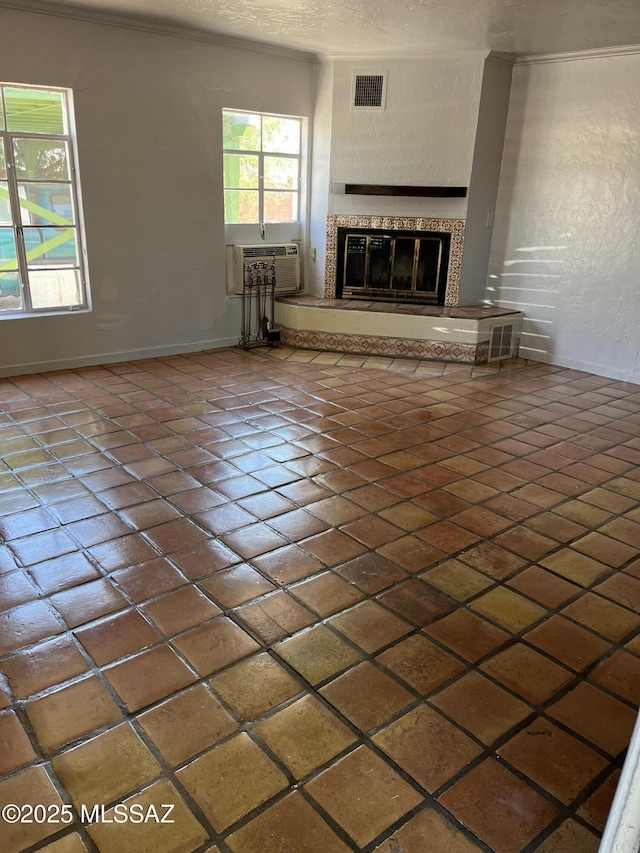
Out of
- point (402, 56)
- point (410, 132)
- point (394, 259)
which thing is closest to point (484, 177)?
point (410, 132)

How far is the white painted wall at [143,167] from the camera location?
5.04 metres

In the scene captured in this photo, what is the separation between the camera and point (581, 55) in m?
5.54

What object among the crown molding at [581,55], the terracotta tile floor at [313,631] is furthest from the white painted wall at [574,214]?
the terracotta tile floor at [313,631]

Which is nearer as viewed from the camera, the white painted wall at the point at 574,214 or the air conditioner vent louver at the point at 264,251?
the white painted wall at the point at 574,214

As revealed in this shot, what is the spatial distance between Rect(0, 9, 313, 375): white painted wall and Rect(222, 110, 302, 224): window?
0.58ft

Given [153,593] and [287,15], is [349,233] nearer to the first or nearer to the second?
[287,15]

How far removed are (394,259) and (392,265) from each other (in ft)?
0.21

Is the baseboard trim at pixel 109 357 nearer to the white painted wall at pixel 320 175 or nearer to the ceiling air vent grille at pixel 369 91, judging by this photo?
the white painted wall at pixel 320 175

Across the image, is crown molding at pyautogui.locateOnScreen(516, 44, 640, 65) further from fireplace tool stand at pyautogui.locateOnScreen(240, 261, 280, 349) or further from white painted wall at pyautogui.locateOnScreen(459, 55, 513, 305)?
fireplace tool stand at pyautogui.locateOnScreen(240, 261, 280, 349)

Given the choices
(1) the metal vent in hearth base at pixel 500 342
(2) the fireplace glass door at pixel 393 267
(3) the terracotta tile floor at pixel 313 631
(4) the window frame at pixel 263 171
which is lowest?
(3) the terracotta tile floor at pixel 313 631

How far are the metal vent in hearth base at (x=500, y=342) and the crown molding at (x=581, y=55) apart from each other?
2385 millimetres

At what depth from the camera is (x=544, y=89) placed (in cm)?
589

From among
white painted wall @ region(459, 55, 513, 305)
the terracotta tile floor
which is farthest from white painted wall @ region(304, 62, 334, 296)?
the terracotta tile floor

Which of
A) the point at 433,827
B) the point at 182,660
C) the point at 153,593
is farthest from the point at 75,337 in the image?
the point at 433,827
